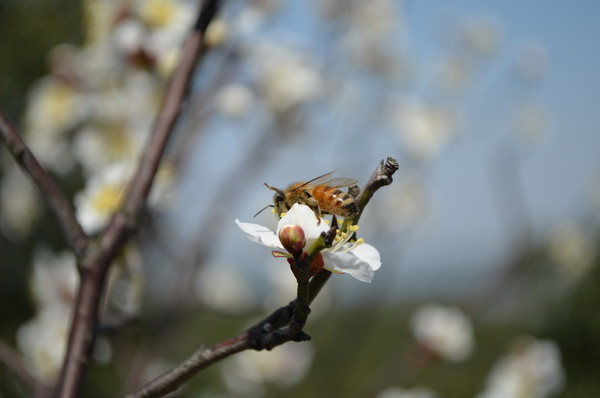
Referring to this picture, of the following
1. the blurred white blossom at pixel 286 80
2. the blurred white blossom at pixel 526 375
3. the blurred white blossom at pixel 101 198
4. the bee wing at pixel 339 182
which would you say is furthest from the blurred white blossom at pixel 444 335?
the bee wing at pixel 339 182

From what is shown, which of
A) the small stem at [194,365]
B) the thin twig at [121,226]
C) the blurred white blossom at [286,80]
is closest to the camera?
the small stem at [194,365]

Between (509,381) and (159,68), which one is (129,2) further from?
(509,381)

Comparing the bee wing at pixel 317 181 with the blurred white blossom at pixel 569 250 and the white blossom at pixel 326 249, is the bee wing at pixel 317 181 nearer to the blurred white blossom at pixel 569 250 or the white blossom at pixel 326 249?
the white blossom at pixel 326 249

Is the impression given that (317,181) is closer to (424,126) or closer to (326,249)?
(326,249)

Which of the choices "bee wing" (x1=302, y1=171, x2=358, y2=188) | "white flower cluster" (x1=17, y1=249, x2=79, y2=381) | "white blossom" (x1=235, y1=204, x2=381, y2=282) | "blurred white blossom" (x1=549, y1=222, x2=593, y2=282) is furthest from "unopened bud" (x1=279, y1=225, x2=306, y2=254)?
"blurred white blossom" (x1=549, y1=222, x2=593, y2=282)

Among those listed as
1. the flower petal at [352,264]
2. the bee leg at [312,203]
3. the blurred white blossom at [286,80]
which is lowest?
the flower petal at [352,264]

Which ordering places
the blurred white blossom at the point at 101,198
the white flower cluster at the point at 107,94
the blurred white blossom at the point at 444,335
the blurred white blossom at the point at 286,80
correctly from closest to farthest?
1. the blurred white blossom at the point at 101,198
2. the white flower cluster at the point at 107,94
3. the blurred white blossom at the point at 444,335
4. the blurred white blossom at the point at 286,80

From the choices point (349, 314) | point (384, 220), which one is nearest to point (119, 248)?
point (349, 314)
